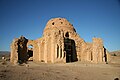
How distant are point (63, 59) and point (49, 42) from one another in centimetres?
512

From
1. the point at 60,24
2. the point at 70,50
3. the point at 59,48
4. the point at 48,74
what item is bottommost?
the point at 48,74

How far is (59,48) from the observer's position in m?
28.4

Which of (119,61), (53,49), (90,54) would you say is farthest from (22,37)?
(119,61)

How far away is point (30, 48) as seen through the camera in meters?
40.1

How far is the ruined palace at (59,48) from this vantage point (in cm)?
2861

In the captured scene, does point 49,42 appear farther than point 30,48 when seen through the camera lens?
No

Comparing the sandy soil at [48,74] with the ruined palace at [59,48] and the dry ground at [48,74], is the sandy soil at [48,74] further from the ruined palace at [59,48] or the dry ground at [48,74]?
the ruined palace at [59,48]

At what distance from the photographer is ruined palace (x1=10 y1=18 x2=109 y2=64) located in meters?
28.6

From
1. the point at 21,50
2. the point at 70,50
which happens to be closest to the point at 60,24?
the point at 70,50

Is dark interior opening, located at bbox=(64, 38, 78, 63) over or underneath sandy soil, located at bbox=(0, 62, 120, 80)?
over

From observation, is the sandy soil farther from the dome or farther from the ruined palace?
the dome

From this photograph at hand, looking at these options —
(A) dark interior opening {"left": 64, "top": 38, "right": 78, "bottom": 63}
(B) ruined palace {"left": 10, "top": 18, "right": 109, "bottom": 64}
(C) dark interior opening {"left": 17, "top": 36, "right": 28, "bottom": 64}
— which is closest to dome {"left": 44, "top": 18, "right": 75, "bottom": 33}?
(B) ruined palace {"left": 10, "top": 18, "right": 109, "bottom": 64}

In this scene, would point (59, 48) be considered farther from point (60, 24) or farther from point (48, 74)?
point (48, 74)

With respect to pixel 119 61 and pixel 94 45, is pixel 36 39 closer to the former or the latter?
pixel 94 45
